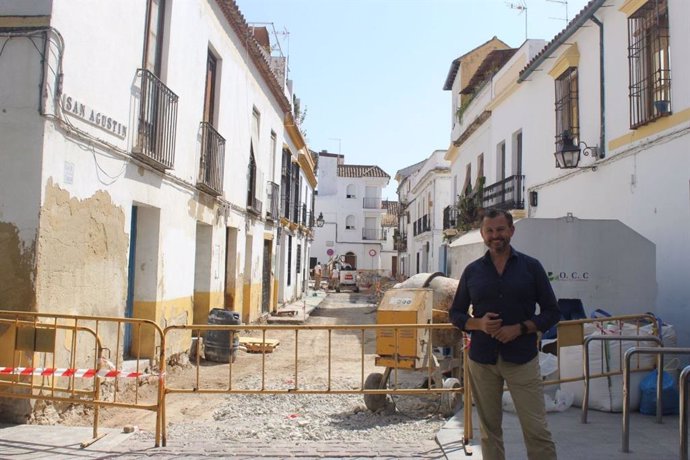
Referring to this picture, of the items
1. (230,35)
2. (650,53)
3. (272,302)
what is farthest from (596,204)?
(272,302)

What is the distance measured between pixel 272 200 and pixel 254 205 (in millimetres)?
2525

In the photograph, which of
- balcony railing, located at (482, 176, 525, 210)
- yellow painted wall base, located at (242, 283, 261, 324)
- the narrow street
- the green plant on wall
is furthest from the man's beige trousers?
the green plant on wall

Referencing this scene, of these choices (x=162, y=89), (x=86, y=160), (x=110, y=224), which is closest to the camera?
(x=86, y=160)

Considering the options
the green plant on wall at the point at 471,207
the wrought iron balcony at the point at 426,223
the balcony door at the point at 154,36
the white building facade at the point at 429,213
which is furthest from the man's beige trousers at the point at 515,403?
the wrought iron balcony at the point at 426,223

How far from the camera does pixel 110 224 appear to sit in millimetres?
6758

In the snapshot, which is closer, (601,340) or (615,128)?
(601,340)

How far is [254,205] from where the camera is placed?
1432cm

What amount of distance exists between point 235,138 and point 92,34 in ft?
20.0

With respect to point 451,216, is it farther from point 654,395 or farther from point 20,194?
point 20,194

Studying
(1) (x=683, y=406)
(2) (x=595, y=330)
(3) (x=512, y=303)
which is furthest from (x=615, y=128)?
A: (3) (x=512, y=303)

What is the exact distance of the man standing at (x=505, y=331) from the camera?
347cm

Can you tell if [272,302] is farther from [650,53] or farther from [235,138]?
[650,53]

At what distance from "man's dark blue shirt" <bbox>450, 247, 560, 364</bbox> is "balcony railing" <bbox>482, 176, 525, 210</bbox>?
1096cm

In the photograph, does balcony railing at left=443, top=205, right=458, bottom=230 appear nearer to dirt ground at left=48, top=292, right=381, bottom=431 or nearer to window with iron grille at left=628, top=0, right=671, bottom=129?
dirt ground at left=48, top=292, right=381, bottom=431
